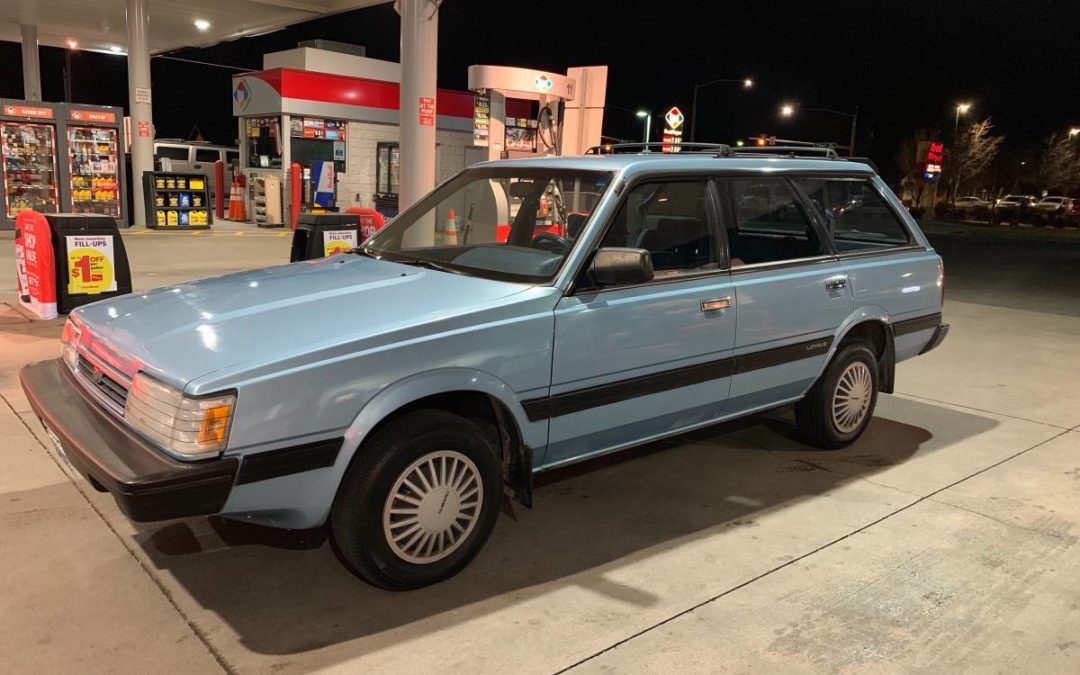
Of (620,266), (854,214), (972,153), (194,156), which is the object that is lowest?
(620,266)

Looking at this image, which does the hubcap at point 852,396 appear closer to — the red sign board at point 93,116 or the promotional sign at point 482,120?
the promotional sign at point 482,120

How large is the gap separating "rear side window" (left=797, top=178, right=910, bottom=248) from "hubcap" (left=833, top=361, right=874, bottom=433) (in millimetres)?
775

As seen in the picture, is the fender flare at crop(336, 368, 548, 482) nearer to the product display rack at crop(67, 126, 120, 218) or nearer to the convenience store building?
the convenience store building

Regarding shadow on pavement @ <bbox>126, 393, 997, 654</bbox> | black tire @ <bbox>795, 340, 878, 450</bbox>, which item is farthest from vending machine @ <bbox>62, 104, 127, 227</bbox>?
black tire @ <bbox>795, 340, 878, 450</bbox>

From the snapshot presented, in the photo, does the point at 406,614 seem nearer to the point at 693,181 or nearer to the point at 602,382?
the point at 602,382

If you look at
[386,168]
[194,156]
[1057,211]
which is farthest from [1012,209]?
[194,156]

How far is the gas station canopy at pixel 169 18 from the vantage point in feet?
67.6

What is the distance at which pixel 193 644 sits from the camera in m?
2.91

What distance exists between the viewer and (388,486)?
3105mm

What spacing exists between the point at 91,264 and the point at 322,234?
91.7 inches

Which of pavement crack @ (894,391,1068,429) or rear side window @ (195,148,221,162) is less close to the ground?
rear side window @ (195,148,221,162)

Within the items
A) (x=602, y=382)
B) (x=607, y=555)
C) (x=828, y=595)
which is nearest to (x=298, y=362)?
(x=602, y=382)

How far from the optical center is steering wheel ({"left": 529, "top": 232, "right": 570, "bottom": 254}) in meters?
3.92

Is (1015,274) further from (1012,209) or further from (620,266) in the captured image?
(1012,209)
